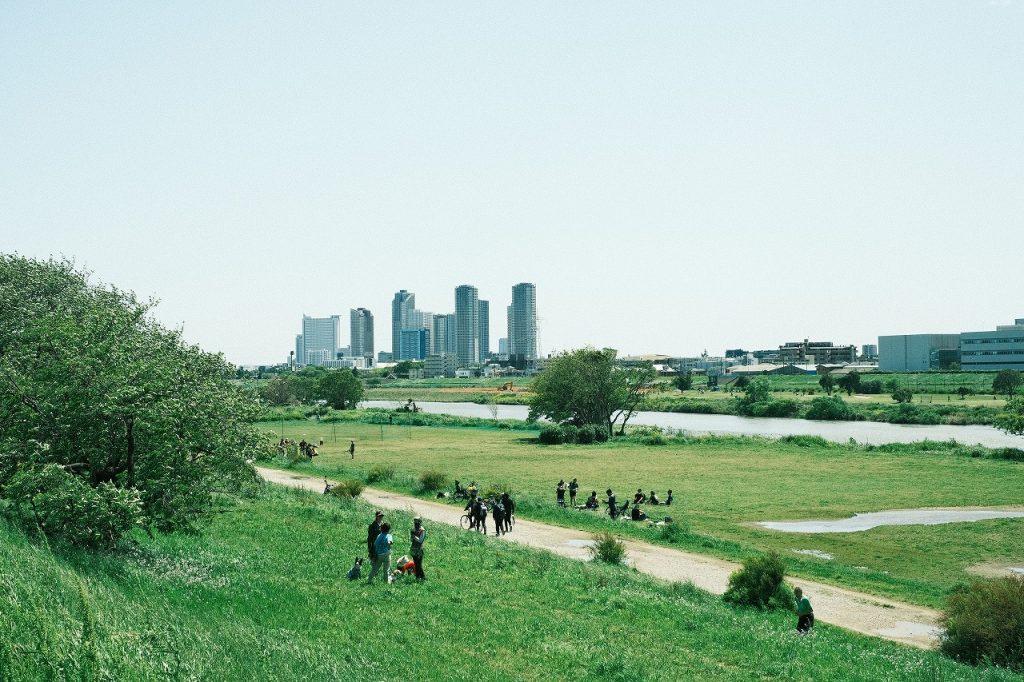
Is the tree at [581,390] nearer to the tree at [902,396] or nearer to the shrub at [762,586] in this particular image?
the tree at [902,396]

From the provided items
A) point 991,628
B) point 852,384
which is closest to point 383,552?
point 991,628

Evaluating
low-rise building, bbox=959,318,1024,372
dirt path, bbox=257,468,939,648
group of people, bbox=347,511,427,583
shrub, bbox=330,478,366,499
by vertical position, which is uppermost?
low-rise building, bbox=959,318,1024,372

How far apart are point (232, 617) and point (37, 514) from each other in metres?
5.11

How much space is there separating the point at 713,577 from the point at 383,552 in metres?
11.7

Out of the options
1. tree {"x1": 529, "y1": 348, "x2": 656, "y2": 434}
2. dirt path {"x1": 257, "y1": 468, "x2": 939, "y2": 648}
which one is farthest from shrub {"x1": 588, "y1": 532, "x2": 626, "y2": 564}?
tree {"x1": 529, "y1": 348, "x2": 656, "y2": 434}

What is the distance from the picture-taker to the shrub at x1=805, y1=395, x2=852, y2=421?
10875 cm

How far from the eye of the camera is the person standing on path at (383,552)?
1934 cm

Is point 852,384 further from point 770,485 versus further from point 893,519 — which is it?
point 893,519

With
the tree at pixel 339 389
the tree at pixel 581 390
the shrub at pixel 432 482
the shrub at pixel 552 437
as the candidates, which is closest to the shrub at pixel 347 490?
the shrub at pixel 432 482

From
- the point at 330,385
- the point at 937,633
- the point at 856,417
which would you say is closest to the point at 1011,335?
the point at 856,417

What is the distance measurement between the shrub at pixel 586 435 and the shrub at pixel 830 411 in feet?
144

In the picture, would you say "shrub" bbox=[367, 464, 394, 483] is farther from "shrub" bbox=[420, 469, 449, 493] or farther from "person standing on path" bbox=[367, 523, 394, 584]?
"person standing on path" bbox=[367, 523, 394, 584]

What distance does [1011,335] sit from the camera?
17262 centimetres

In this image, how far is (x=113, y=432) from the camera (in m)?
18.8
